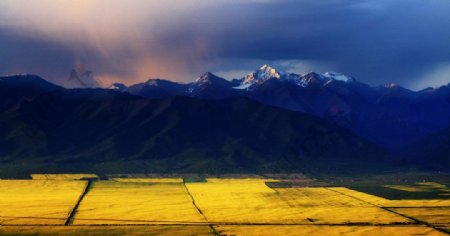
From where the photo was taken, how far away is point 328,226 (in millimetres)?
181750

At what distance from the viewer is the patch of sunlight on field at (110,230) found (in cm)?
16700

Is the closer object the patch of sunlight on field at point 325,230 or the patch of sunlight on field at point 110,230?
the patch of sunlight on field at point 110,230

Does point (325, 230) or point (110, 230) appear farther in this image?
point (325, 230)

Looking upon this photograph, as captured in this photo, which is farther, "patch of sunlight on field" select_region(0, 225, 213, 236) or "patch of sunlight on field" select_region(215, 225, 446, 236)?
"patch of sunlight on field" select_region(215, 225, 446, 236)

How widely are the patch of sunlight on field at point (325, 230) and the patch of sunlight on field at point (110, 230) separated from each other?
24.7ft

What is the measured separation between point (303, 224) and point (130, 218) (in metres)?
52.3

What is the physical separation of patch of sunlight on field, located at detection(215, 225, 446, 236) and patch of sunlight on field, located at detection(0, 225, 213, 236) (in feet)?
Answer: 24.7

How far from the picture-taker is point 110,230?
6806 inches

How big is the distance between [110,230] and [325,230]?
2262 inches

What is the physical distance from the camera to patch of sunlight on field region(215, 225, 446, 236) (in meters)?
168

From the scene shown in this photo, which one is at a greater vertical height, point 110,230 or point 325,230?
point 325,230

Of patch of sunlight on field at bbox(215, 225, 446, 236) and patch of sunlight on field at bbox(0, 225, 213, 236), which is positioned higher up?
patch of sunlight on field at bbox(215, 225, 446, 236)

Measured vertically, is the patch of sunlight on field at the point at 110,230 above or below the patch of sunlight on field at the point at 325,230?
below

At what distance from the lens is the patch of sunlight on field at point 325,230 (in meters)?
168
